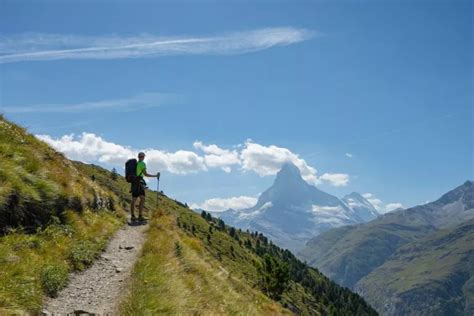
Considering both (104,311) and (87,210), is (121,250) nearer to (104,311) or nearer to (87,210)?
(87,210)

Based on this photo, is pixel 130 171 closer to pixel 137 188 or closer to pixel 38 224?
pixel 137 188

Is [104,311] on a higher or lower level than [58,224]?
lower

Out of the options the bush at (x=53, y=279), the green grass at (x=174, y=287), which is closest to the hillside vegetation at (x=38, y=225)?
the bush at (x=53, y=279)

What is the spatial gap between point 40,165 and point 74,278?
6946mm

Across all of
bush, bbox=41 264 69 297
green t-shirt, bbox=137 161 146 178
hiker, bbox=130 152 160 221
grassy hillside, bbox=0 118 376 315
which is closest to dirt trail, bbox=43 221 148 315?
bush, bbox=41 264 69 297

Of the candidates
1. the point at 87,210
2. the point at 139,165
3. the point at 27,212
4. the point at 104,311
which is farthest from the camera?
the point at 139,165

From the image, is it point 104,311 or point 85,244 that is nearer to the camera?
point 104,311

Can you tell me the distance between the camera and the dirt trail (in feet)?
39.9

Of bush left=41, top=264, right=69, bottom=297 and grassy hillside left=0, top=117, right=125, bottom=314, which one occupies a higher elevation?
grassy hillside left=0, top=117, right=125, bottom=314

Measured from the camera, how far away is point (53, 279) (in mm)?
13055

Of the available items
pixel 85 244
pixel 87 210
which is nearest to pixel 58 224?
pixel 85 244

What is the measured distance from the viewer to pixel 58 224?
17844mm

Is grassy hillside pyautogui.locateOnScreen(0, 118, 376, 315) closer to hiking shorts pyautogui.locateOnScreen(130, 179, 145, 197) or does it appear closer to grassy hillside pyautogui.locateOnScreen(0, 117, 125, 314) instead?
grassy hillside pyautogui.locateOnScreen(0, 117, 125, 314)

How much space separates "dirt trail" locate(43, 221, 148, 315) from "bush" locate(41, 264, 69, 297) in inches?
7.8
